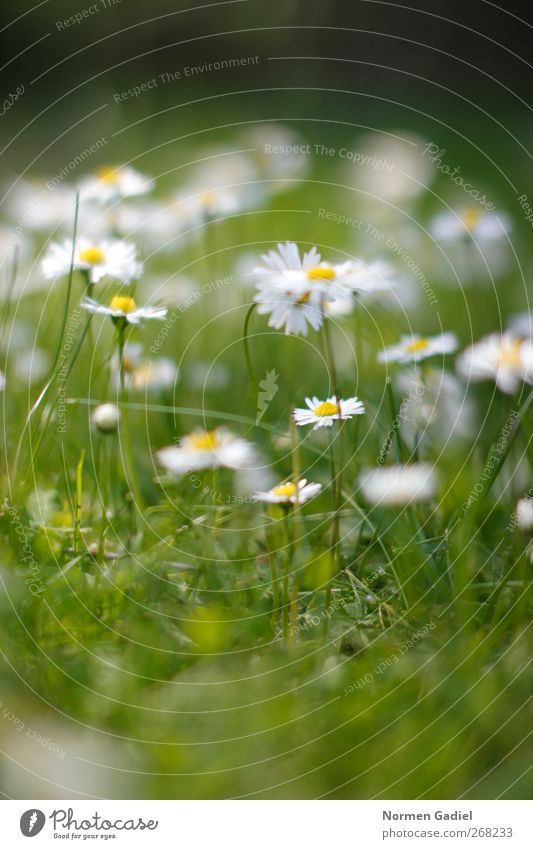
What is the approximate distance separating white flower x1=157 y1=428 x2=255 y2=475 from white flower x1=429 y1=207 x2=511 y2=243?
19.9 inches

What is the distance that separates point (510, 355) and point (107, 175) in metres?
0.58

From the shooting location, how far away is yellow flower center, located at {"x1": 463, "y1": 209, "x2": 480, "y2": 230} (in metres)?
1.12

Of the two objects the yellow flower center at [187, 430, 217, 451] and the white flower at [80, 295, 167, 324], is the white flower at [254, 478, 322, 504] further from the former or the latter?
the white flower at [80, 295, 167, 324]

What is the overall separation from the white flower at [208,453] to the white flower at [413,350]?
0.19m

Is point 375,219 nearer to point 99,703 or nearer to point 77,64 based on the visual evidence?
point 77,64

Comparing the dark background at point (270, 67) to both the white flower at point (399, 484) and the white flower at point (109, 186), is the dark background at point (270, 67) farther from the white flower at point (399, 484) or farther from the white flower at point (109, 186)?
the white flower at point (399, 484)

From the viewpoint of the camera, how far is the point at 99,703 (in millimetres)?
580

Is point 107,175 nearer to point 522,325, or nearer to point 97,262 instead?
point 97,262

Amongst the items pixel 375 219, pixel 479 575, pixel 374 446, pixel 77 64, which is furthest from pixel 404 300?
pixel 77 64

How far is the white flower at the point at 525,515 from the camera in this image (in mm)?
672

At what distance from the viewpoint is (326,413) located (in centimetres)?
74

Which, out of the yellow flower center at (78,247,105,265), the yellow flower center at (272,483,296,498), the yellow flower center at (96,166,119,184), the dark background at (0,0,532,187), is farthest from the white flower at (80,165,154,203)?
the yellow flower center at (272,483,296,498)

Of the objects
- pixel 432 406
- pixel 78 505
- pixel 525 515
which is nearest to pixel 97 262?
pixel 78 505

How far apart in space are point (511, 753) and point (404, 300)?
67 cm
